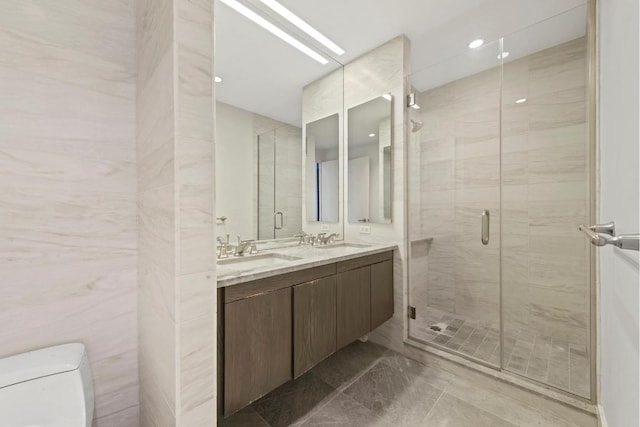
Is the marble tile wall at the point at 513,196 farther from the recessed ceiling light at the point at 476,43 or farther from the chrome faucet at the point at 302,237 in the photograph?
the chrome faucet at the point at 302,237

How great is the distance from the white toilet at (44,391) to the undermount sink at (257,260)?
0.72m

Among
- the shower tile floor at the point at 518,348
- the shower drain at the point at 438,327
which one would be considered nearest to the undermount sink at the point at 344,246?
the shower tile floor at the point at 518,348

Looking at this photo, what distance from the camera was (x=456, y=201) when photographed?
8.26 feet

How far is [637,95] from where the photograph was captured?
29.5 inches

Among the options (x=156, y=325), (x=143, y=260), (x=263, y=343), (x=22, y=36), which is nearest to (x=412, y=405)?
(x=263, y=343)

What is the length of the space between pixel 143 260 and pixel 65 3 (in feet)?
3.70

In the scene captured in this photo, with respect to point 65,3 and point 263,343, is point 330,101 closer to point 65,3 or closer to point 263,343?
point 65,3

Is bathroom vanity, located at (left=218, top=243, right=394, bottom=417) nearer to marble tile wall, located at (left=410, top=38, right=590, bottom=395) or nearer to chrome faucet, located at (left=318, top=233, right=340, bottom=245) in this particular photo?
chrome faucet, located at (left=318, top=233, right=340, bottom=245)

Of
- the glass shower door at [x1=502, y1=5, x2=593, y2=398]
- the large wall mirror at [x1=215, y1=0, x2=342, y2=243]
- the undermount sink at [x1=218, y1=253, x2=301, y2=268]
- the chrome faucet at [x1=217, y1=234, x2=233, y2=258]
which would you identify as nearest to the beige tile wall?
the glass shower door at [x1=502, y1=5, x2=593, y2=398]

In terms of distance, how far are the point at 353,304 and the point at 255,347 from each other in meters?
0.76

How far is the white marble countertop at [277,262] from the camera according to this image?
1105 mm

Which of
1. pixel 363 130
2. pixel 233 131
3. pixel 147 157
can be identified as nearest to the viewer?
pixel 147 157

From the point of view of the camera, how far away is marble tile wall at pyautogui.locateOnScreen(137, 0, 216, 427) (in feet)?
2.73

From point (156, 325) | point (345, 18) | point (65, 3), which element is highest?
point (345, 18)
